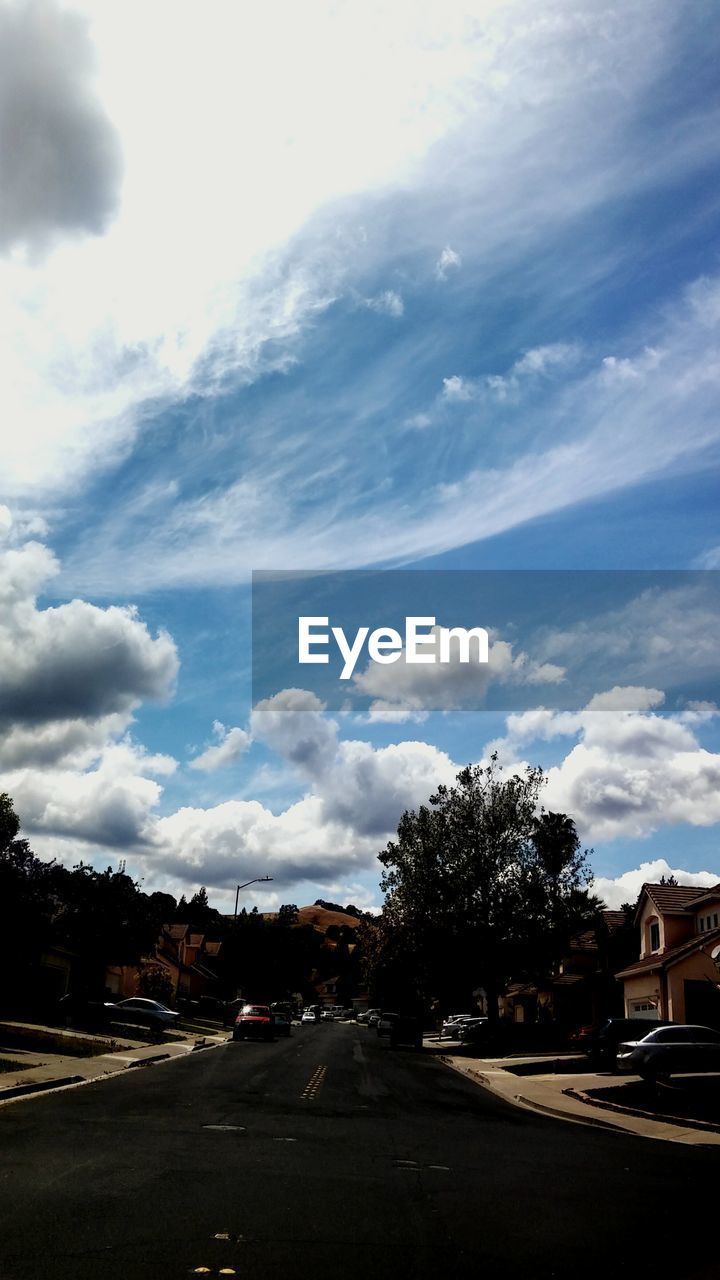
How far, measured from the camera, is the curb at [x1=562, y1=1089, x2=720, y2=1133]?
705 inches

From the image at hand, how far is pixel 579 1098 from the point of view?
23.7m

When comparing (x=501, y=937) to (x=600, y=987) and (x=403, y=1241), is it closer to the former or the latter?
(x=600, y=987)

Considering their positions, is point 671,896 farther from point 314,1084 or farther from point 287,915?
point 287,915

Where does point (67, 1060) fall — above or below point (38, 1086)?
below

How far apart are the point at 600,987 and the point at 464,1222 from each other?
1564 inches

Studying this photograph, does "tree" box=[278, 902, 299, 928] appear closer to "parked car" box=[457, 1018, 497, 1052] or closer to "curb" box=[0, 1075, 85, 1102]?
"parked car" box=[457, 1018, 497, 1052]

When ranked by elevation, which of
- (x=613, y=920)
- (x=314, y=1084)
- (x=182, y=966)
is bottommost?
(x=182, y=966)

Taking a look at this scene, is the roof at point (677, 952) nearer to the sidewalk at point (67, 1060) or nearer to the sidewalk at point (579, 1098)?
the sidewalk at point (579, 1098)

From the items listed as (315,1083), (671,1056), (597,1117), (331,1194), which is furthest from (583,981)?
(331,1194)

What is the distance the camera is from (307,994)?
189250mm

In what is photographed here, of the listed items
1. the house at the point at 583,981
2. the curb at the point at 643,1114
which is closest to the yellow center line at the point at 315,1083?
the curb at the point at 643,1114

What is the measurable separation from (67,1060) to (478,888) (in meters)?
29.2

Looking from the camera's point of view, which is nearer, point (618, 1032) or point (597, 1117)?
point (597, 1117)

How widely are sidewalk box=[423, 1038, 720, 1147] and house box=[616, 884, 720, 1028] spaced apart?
555 cm
